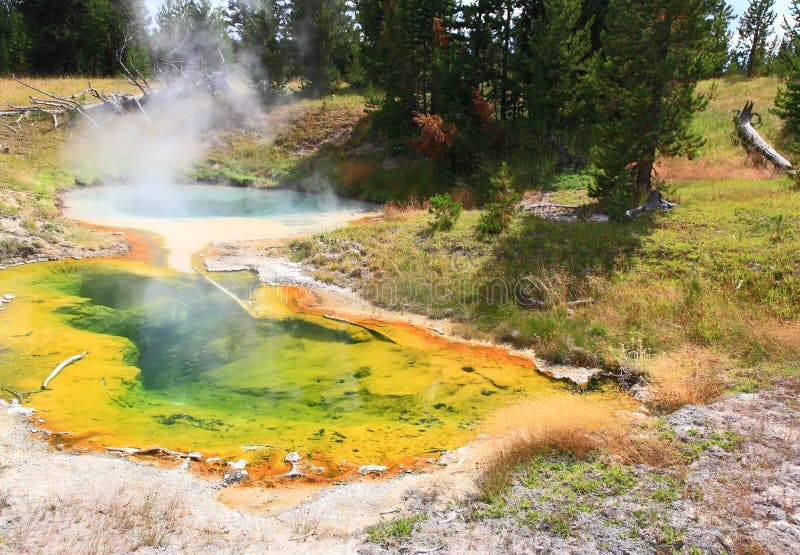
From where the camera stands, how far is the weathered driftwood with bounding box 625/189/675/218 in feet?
46.3

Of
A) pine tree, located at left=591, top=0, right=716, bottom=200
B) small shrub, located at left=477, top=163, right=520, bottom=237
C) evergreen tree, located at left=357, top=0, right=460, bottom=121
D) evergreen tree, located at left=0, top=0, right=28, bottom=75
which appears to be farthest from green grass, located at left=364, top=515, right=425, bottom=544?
evergreen tree, located at left=0, top=0, right=28, bottom=75

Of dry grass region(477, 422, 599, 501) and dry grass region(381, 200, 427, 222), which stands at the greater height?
dry grass region(381, 200, 427, 222)

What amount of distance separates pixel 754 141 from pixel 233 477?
1952 centimetres

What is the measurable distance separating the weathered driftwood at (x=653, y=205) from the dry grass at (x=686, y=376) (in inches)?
235

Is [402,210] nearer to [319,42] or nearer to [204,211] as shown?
[204,211]

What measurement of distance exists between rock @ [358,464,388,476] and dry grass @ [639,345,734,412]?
401 cm

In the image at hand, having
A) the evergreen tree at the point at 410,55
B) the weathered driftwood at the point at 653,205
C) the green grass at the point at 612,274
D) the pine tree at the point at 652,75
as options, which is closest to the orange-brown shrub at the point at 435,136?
the evergreen tree at the point at 410,55

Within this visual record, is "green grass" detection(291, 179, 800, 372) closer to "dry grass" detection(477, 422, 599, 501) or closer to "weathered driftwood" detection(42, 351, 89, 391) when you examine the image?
"dry grass" detection(477, 422, 599, 501)

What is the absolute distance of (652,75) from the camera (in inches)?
520

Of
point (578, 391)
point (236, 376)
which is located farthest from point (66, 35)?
point (578, 391)

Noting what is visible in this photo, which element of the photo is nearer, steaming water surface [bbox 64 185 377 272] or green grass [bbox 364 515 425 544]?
green grass [bbox 364 515 425 544]

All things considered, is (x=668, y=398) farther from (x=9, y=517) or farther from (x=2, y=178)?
(x=2, y=178)

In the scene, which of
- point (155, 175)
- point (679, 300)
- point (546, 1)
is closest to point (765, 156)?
point (546, 1)

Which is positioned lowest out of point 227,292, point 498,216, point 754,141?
point 227,292
